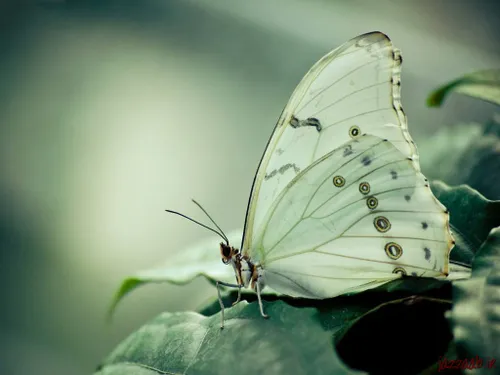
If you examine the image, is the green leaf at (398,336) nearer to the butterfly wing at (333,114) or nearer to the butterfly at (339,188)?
the butterfly at (339,188)

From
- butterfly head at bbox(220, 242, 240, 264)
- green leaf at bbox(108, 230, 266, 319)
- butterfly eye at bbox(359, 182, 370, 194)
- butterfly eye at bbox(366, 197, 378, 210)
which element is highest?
butterfly eye at bbox(359, 182, 370, 194)

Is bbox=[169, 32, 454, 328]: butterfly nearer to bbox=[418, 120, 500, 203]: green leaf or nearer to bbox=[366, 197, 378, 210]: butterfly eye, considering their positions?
bbox=[366, 197, 378, 210]: butterfly eye

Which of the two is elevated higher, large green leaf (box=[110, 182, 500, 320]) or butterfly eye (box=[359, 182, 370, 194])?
butterfly eye (box=[359, 182, 370, 194])

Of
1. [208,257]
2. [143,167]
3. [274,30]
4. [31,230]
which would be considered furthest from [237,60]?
[208,257]

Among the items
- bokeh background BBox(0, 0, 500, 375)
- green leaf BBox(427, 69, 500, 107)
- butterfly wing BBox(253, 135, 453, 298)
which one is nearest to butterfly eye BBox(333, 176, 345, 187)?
butterfly wing BBox(253, 135, 453, 298)

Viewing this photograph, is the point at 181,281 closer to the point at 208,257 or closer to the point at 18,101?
the point at 208,257

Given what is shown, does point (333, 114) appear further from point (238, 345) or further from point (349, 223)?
point (238, 345)
